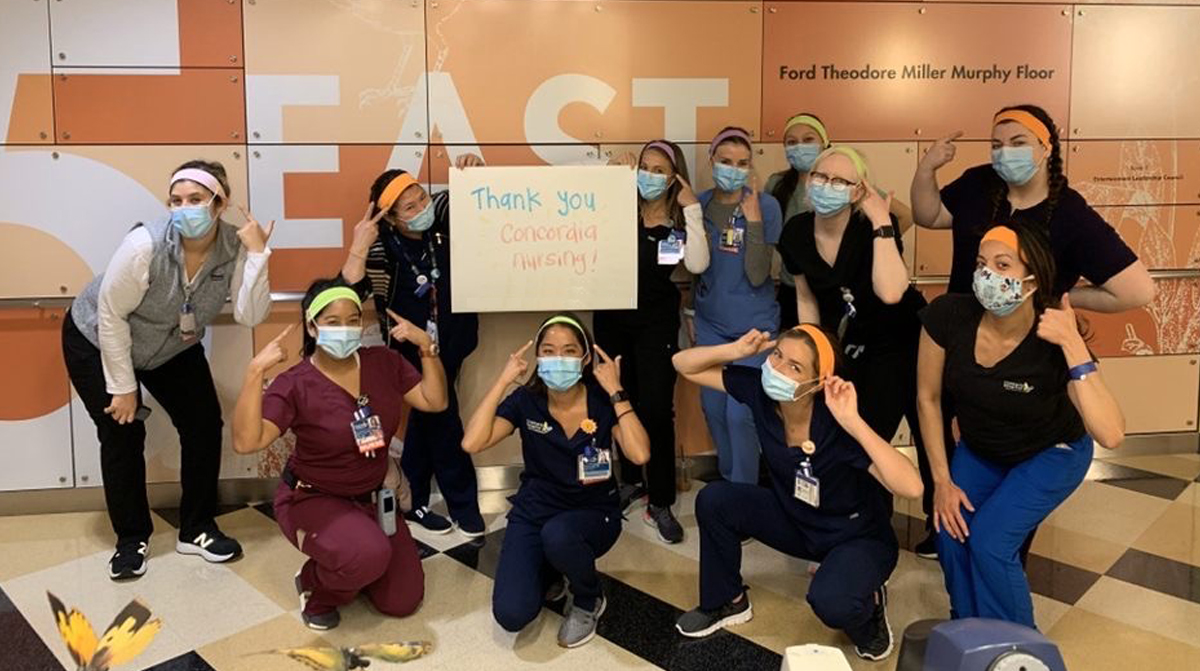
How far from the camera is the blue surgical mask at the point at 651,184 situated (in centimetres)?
354

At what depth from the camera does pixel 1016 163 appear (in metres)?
2.98

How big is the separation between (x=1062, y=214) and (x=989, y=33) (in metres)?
1.52

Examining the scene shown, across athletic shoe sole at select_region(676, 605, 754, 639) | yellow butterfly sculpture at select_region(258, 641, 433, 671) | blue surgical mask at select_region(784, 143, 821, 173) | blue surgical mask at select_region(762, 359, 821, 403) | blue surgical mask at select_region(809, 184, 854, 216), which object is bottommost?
yellow butterfly sculpture at select_region(258, 641, 433, 671)

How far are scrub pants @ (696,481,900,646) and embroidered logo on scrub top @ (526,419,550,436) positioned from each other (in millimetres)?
509

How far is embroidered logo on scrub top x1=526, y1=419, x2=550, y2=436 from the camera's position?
2968 mm

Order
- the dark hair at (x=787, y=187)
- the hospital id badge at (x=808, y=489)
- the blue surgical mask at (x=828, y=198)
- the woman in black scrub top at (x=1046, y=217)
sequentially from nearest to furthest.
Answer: the hospital id badge at (x=808, y=489), the woman in black scrub top at (x=1046, y=217), the blue surgical mask at (x=828, y=198), the dark hair at (x=787, y=187)

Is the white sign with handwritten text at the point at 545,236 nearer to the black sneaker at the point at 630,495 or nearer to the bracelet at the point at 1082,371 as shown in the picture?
the black sneaker at the point at 630,495

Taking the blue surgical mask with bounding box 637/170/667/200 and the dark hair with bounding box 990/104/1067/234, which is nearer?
the dark hair with bounding box 990/104/1067/234

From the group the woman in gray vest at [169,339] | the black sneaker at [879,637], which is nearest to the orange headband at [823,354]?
the black sneaker at [879,637]

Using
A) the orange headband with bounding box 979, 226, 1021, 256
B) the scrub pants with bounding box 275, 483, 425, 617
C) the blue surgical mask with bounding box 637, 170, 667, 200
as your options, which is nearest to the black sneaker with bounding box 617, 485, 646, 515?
the scrub pants with bounding box 275, 483, 425, 617

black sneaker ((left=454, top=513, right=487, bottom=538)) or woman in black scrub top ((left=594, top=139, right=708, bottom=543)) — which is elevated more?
woman in black scrub top ((left=594, top=139, right=708, bottom=543))

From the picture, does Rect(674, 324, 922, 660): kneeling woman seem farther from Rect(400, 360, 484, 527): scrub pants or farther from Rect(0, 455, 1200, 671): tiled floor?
Rect(400, 360, 484, 527): scrub pants

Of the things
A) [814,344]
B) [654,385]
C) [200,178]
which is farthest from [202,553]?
[814,344]

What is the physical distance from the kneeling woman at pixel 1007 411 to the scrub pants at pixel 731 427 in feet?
2.65
